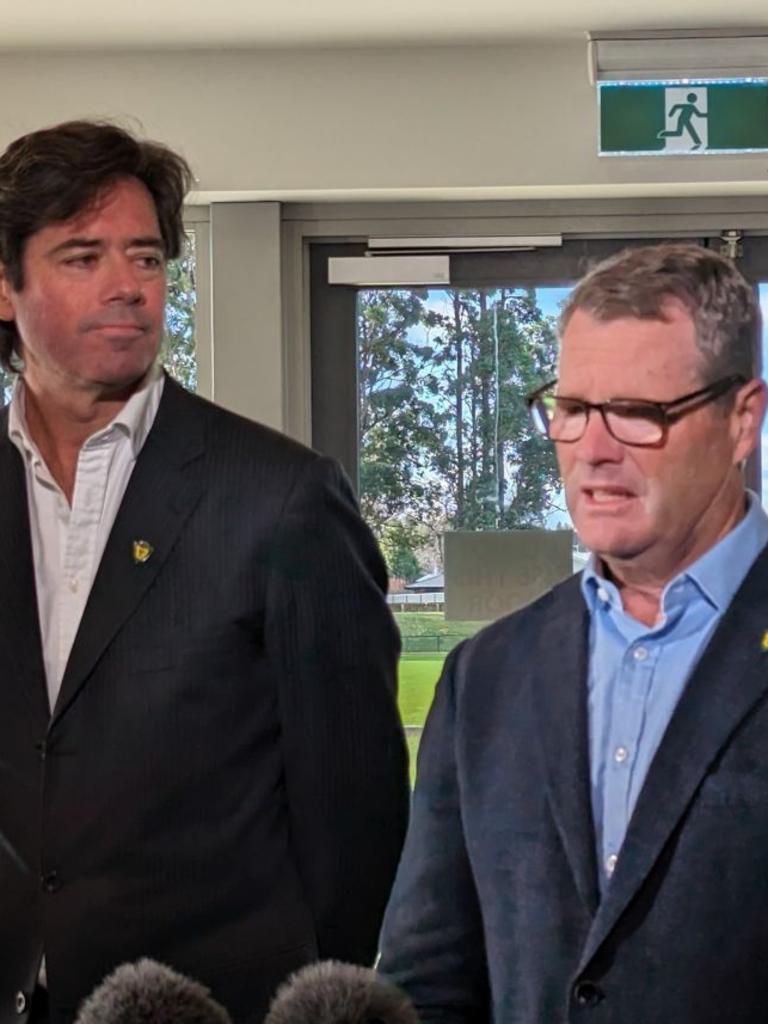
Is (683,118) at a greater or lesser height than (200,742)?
greater

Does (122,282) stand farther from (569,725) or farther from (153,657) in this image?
(569,725)

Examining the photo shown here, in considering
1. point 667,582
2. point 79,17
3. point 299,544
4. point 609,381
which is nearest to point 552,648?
point 667,582

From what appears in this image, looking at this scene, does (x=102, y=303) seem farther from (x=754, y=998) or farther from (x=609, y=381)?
(x=754, y=998)

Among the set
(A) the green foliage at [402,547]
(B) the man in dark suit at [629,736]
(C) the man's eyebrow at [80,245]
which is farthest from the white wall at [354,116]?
(B) the man in dark suit at [629,736]

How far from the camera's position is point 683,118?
138 inches

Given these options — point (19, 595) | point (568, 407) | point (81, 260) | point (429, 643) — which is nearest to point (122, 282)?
point (81, 260)

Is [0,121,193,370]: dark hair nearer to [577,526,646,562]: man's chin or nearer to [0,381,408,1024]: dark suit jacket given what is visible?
[0,381,408,1024]: dark suit jacket

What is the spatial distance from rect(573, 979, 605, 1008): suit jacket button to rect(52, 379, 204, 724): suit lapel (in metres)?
0.71

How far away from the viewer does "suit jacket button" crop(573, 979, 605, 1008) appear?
3.59ft

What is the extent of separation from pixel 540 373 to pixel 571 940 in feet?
9.30

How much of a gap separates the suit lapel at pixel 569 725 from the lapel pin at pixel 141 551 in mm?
569

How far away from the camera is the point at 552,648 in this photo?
3.99 feet

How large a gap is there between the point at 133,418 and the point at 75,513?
0.13 metres

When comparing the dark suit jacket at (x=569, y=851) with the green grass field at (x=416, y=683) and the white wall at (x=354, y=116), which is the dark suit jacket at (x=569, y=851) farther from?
the green grass field at (x=416, y=683)
